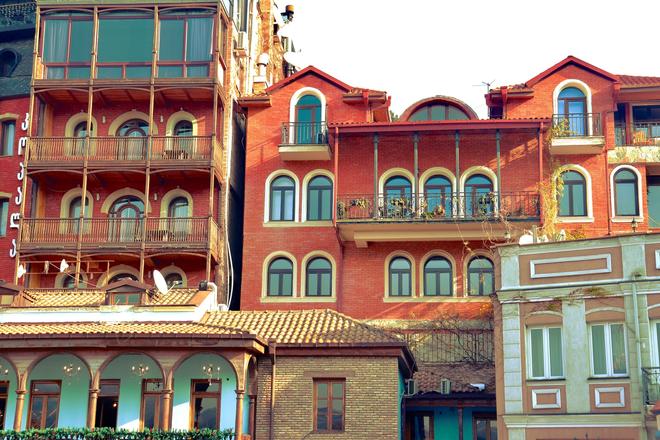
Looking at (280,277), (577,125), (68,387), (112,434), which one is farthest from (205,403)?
(577,125)

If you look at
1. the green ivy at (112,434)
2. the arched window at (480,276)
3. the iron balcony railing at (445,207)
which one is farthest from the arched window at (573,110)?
the green ivy at (112,434)

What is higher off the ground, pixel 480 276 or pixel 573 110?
pixel 573 110

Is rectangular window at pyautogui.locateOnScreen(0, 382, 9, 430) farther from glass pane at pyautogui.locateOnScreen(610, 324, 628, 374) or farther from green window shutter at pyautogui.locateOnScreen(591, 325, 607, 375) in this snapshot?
glass pane at pyautogui.locateOnScreen(610, 324, 628, 374)

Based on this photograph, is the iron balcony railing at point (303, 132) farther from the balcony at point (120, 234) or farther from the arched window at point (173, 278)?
the arched window at point (173, 278)

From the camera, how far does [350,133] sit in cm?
3966

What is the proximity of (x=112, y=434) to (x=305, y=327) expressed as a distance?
20.0 feet

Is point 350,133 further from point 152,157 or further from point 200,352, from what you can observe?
point 200,352

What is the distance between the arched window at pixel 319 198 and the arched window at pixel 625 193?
9861mm

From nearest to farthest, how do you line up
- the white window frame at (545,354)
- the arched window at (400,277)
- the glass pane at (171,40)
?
the white window frame at (545,354) → the arched window at (400,277) → the glass pane at (171,40)

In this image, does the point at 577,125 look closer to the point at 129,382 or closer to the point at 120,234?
the point at 120,234

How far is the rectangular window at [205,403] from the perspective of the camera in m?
29.6

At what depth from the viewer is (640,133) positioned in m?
39.7

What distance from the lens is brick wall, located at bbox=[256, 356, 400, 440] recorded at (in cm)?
2933

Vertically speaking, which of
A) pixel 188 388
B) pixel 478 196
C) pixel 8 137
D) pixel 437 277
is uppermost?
pixel 8 137
